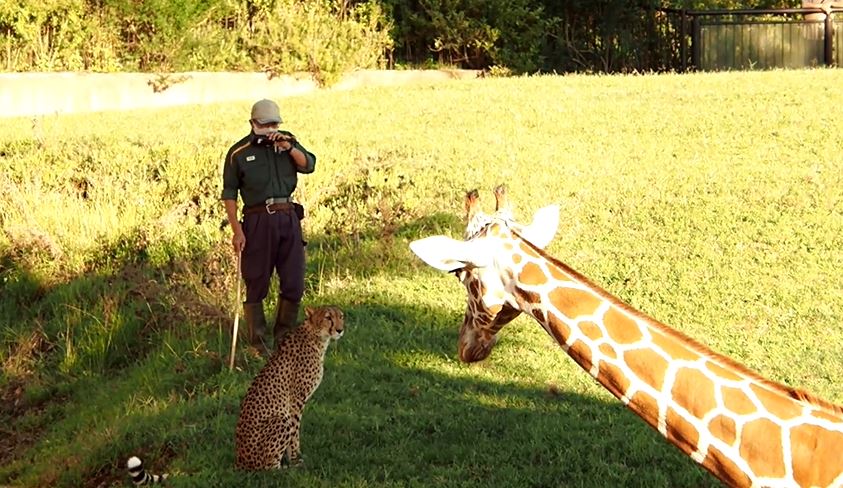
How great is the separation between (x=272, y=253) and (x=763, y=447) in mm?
5076

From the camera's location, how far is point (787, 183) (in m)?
13.6

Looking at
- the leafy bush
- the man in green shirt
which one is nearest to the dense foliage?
the leafy bush

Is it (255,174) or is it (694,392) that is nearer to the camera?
(694,392)

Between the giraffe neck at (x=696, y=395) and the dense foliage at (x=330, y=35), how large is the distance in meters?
19.4

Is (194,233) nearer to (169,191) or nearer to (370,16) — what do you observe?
(169,191)

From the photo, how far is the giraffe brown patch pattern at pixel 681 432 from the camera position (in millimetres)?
4566

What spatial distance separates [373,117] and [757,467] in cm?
1521

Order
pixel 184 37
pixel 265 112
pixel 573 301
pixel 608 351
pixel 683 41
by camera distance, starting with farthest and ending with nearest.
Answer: pixel 683 41 < pixel 184 37 < pixel 265 112 < pixel 573 301 < pixel 608 351

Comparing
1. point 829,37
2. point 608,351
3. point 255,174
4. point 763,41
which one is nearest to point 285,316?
point 255,174

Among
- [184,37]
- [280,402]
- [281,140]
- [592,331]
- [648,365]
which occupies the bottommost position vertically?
[280,402]

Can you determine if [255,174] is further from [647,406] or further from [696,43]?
[696,43]

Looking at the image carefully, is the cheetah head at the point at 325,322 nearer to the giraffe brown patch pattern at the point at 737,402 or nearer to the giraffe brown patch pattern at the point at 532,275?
the giraffe brown patch pattern at the point at 532,275

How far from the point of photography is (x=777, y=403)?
446 cm

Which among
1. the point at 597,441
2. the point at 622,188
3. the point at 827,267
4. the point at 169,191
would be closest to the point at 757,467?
the point at 597,441
